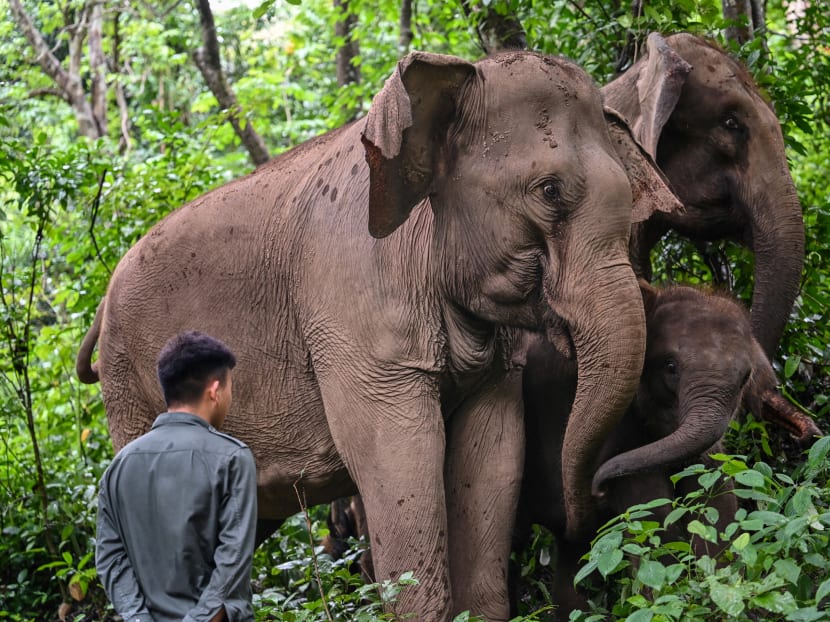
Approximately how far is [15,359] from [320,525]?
79.6 inches

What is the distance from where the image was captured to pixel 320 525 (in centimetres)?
726

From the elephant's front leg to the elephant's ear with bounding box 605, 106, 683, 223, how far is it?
2.57 feet

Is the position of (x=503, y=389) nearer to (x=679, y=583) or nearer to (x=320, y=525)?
(x=679, y=583)

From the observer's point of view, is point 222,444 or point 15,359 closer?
point 222,444

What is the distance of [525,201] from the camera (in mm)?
4012

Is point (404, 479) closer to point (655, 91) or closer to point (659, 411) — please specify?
point (659, 411)

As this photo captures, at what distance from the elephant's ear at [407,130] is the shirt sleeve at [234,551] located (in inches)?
43.1

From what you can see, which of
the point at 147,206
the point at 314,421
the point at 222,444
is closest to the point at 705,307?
the point at 314,421

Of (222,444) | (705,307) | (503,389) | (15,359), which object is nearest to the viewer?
(222,444)

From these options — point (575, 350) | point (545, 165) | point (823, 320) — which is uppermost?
point (545, 165)

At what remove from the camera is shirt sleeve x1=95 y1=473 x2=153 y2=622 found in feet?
11.1

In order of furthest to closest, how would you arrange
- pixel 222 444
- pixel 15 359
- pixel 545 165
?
1. pixel 15 359
2. pixel 545 165
3. pixel 222 444

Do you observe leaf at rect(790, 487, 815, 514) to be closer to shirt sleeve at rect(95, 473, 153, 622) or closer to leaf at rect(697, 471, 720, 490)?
leaf at rect(697, 471, 720, 490)

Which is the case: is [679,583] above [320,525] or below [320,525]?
above
